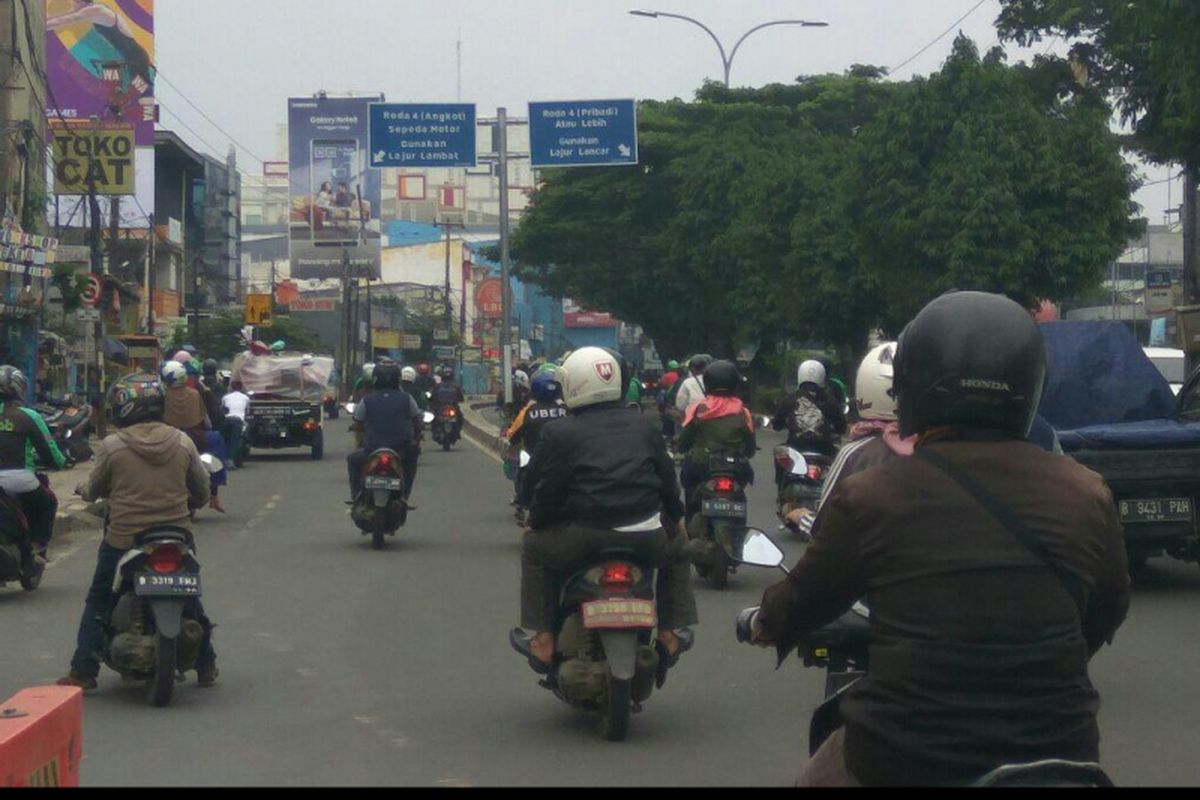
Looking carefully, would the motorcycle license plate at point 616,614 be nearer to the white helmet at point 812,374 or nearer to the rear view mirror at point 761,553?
the rear view mirror at point 761,553

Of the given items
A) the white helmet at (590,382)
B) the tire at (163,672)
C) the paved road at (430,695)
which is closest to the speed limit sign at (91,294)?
the paved road at (430,695)

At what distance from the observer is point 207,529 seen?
18.0m

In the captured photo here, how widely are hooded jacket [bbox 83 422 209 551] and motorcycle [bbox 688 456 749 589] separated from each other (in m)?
4.75

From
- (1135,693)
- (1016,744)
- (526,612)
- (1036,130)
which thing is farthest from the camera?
(1036,130)

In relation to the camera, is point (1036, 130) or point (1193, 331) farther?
point (1036, 130)

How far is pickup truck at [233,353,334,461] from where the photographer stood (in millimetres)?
30594

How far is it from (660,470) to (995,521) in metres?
4.95

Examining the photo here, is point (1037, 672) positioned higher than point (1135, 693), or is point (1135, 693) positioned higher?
point (1037, 672)

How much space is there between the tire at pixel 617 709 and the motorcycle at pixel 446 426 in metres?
26.7

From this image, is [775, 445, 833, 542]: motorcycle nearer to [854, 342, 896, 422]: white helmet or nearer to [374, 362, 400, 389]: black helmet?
[374, 362, 400, 389]: black helmet

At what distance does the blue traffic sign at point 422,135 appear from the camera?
32.9 m

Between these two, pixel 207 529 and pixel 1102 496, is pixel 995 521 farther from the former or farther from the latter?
pixel 207 529

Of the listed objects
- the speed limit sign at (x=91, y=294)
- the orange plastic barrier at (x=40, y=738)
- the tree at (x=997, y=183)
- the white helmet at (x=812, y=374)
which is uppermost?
the tree at (x=997, y=183)

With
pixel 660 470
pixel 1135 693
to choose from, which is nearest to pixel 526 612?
pixel 660 470
